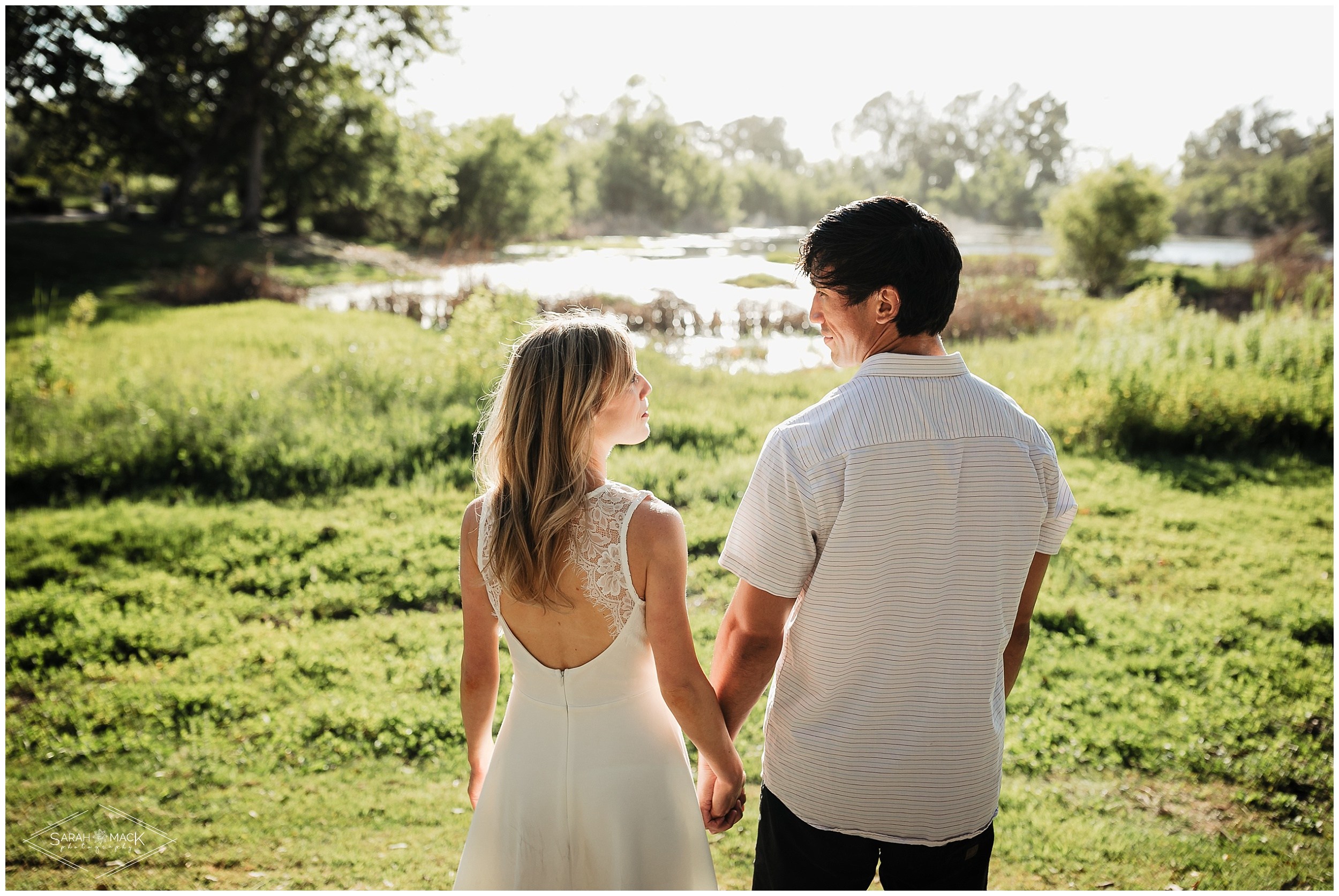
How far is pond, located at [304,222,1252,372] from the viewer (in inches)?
283

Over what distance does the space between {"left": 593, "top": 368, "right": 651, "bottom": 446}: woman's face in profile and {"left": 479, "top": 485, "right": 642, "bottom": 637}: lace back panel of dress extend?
0.10 m

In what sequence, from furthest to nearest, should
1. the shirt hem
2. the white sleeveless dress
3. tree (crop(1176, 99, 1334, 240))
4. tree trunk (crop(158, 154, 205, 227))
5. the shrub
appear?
tree trunk (crop(158, 154, 205, 227)) < tree (crop(1176, 99, 1334, 240)) < the shrub < the white sleeveless dress < the shirt hem

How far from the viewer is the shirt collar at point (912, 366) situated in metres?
1.40

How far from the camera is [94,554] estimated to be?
5.05m

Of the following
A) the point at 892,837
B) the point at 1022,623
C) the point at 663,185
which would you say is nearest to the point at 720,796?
the point at 892,837

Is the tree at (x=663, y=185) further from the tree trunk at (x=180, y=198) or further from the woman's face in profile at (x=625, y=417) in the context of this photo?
the woman's face in profile at (x=625, y=417)

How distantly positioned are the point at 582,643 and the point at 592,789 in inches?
12.5

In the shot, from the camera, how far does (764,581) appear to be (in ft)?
4.70

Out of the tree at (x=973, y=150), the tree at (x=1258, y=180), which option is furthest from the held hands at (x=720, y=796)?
the tree at (x=1258, y=180)

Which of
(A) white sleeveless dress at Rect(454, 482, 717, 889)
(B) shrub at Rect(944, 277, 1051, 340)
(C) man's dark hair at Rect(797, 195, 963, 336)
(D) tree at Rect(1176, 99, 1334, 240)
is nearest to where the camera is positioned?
(C) man's dark hair at Rect(797, 195, 963, 336)

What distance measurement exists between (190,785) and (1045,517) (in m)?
A: 3.32

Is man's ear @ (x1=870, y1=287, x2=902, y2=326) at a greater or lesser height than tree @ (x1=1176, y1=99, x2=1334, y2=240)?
lesser

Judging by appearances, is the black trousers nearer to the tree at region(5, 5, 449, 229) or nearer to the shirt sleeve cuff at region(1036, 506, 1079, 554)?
the shirt sleeve cuff at region(1036, 506, 1079, 554)

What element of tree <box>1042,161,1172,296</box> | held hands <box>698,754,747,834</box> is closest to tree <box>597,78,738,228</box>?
tree <box>1042,161,1172,296</box>
